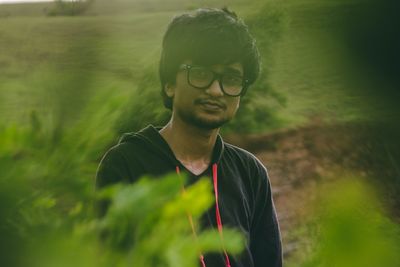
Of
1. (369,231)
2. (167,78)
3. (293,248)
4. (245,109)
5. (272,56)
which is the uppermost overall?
(369,231)

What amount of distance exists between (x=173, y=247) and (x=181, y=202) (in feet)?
0.06

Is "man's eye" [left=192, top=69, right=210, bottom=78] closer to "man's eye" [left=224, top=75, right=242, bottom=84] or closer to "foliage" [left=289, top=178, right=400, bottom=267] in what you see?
"man's eye" [left=224, top=75, right=242, bottom=84]

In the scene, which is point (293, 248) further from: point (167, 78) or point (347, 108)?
point (167, 78)

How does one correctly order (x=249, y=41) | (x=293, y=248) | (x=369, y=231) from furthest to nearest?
(x=293, y=248), (x=249, y=41), (x=369, y=231)

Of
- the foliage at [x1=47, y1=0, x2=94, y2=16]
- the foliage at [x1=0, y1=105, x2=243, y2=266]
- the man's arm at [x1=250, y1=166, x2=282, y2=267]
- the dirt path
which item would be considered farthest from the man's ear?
the foliage at [x1=47, y1=0, x2=94, y2=16]

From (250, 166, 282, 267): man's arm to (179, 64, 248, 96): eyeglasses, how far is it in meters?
0.26

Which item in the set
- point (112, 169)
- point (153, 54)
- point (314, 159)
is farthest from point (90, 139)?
point (314, 159)

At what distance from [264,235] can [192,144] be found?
0.90ft

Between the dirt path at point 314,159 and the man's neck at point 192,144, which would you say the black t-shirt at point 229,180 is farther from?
the dirt path at point 314,159

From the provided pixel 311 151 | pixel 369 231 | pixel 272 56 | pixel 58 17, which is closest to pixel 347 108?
pixel 311 151

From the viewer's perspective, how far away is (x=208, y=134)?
1.37 m

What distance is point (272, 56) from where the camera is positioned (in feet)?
14.8

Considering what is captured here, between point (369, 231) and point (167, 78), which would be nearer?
point (369, 231)

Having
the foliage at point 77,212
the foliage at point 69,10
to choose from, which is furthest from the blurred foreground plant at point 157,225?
the foliage at point 69,10
